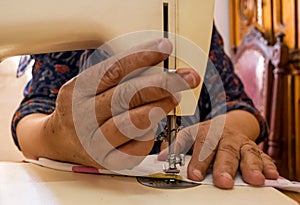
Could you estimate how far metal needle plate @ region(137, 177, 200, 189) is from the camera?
1.75ft

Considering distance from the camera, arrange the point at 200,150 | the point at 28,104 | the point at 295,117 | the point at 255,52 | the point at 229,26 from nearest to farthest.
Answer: the point at 200,150 < the point at 28,104 < the point at 295,117 < the point at 255,52 < the point at 229,26

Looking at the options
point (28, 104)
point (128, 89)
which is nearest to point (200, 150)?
point (128, 89)

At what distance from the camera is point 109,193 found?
1.66 ft

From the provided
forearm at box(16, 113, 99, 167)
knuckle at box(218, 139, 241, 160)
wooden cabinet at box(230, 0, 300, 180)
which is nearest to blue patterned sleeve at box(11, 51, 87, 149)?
forearm at box(16, 113, 99, 167)

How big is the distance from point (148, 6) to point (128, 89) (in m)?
0.11

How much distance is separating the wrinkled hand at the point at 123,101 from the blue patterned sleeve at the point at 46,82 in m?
0.36

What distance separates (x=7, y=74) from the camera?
1.18 meters

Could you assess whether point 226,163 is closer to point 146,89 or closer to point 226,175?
point 226,175

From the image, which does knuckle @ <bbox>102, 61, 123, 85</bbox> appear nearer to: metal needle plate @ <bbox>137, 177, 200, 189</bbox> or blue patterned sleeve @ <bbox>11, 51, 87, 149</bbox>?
metal needle plate @ <bbox>137, 177, 200, 189</bbox>

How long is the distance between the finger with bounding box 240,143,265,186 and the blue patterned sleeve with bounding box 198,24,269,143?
319 millimetres

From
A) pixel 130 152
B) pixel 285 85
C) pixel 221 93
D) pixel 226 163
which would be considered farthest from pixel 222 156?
pixel 285 85

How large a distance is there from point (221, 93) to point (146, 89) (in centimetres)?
57

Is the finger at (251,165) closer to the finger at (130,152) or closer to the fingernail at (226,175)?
the fingernail at (226,175)

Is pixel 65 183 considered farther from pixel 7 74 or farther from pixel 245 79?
pixel 245 79
